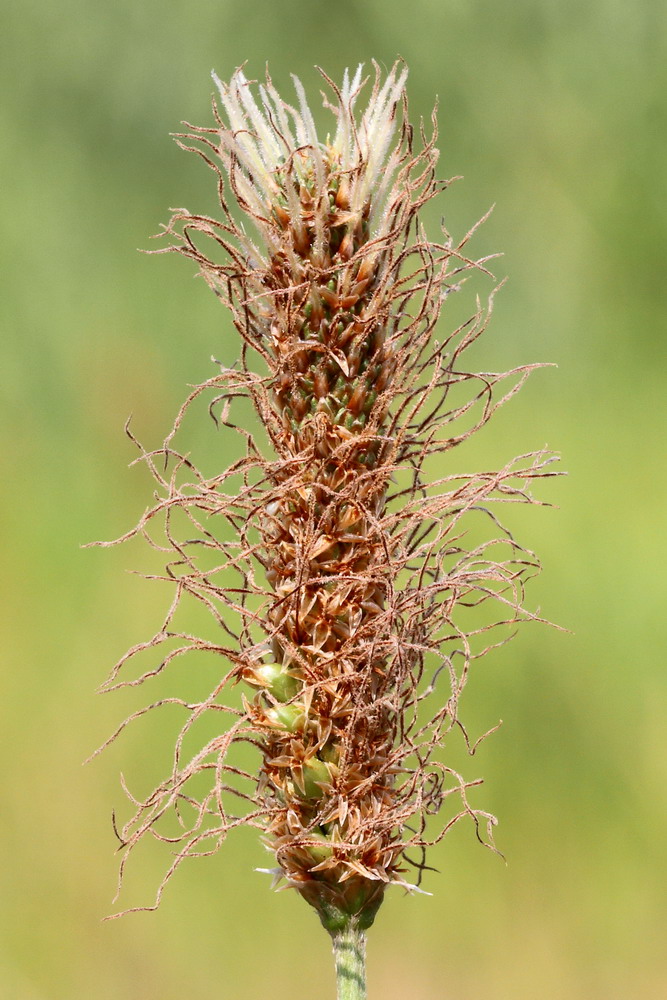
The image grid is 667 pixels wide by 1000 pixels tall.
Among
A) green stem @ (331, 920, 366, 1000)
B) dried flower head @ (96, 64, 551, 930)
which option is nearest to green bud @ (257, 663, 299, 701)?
dried flower head @ (96, 64, 551, 930)

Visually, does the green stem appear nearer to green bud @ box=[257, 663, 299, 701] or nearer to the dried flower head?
the dried flower head

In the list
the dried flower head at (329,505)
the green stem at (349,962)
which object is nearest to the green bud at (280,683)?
the dried flower head at (329,505)

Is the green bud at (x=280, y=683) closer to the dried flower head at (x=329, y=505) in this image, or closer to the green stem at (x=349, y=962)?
the dried flower head at (x=329, y=505)

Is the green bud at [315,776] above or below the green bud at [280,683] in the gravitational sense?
below

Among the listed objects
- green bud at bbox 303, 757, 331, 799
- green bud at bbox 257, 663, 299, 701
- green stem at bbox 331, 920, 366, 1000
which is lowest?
green stem at bbox 331, 920, 366, 1000

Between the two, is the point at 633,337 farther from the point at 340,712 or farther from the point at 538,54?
the point at 340,712

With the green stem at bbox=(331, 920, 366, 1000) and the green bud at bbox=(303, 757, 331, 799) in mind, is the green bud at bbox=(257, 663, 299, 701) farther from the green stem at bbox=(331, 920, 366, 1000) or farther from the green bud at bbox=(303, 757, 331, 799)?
the green stem at bbox=(331, 920, 366, 1000)

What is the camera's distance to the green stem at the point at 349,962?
753mm

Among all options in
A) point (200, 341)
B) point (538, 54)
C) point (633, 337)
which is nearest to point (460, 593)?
point (200, 341)

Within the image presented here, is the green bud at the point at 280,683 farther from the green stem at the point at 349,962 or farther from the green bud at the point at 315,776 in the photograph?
the green stem at the point at 349,962

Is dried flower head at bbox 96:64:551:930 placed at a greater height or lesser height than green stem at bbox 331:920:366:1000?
greater

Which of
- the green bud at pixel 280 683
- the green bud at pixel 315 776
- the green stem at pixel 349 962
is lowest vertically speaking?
the green stem at pixel 349 962

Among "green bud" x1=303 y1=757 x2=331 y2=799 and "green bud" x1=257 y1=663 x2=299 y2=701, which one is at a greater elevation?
"green bud" x1=257 y1=663 x2=299 y2=701

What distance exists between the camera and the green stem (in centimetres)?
75
